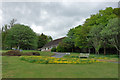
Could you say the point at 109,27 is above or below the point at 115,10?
below

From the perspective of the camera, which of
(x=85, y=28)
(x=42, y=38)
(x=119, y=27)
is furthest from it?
(x=42, y=38)

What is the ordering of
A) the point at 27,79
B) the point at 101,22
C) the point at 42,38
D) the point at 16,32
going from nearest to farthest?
the point at 27,79 → the point at 101,22 → the point at 16,32 → the point at 42,38

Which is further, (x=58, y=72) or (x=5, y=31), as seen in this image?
(x=5, y=31)

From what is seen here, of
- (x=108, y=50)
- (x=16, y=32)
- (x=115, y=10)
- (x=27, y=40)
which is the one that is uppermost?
(x=115, y=10)

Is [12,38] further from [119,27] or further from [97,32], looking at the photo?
[119,27]

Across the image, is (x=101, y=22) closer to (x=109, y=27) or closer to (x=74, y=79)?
(x=109, y=27)

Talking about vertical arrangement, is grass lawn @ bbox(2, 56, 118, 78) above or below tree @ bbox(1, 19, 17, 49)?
below

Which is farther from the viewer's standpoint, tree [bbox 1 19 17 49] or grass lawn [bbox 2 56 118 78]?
tree [bbox 1 19 17 49]

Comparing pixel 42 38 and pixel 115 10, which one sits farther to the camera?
pixel 42 38

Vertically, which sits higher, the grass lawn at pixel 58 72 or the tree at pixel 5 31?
the tree at pixel 5 31

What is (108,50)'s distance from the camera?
29266mm

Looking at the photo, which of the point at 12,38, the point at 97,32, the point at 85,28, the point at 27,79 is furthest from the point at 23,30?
the point at 27,79

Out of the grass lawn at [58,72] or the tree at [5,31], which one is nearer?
the grass lawn at [58,72]

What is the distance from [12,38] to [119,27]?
109 ft
